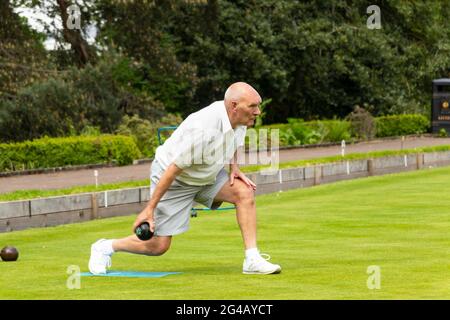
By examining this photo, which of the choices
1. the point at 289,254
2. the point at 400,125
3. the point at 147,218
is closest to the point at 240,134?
the point at 147,218

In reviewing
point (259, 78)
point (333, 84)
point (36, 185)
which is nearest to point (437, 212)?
point (36, 185)

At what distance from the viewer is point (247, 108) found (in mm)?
7586

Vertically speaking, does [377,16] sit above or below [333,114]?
above

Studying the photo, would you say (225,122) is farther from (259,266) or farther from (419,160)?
(419,160)

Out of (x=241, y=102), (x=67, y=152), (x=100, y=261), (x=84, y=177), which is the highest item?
(x=241, y=102)

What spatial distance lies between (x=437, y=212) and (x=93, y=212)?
451 cm

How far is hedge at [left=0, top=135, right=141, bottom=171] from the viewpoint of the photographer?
22.2 meters

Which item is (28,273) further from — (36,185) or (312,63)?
(312,63)

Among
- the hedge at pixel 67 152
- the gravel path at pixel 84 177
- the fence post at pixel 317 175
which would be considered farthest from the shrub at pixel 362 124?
the fence post at pixel 317 175

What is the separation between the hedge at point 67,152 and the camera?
873 inches

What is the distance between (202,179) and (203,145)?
35 centimetres

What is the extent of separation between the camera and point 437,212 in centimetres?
1301

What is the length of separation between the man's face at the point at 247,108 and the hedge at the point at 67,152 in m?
14.9

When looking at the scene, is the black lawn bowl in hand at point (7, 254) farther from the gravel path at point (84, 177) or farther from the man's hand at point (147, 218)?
the gravel path at point (84, 177)
